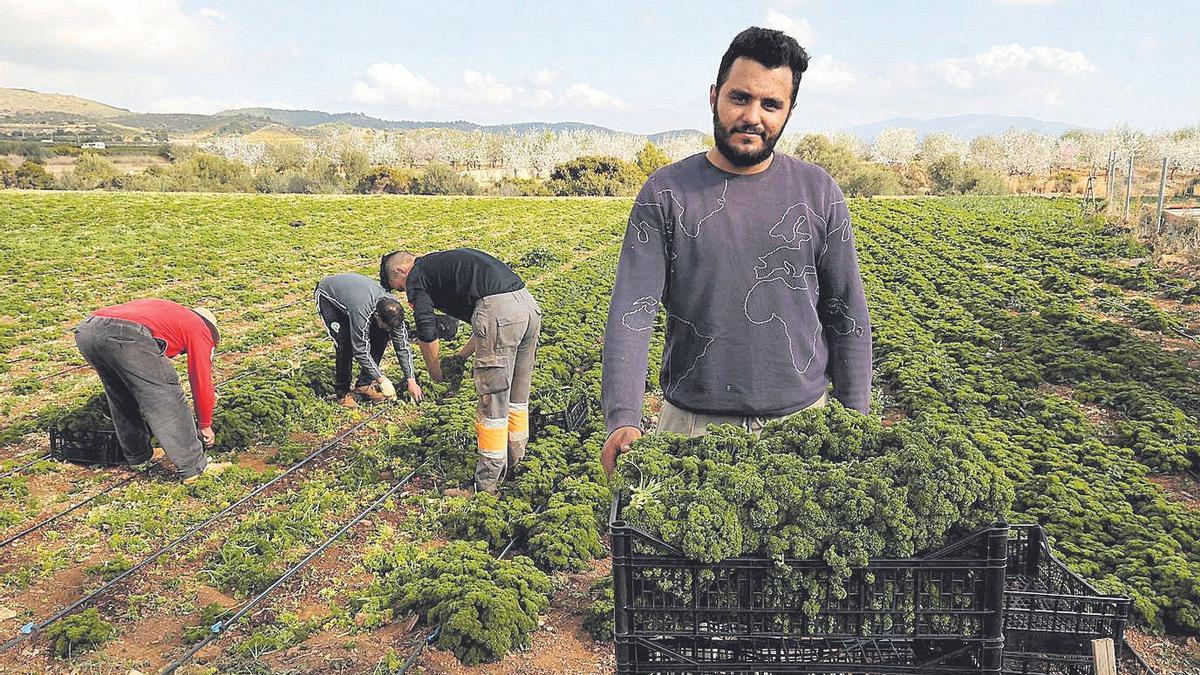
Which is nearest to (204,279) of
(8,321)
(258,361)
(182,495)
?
(8,321)

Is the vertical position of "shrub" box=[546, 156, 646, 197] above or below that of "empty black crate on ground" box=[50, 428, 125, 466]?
above

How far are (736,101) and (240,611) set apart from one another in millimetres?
3384

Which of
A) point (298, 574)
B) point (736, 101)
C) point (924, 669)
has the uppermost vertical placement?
point (736, 101)

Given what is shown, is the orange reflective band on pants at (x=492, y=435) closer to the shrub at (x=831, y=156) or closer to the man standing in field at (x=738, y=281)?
the man standing in field at (x=738, y=281)

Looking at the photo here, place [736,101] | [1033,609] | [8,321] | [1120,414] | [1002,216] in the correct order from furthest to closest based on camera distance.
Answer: [1002,216], [8,321], [1120,414], [1033,609], [736,101]

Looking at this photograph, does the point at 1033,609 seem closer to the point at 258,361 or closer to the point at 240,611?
the point at 240,611

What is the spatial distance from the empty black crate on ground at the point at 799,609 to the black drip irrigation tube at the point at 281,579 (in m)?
2.66

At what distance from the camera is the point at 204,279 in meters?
13.8

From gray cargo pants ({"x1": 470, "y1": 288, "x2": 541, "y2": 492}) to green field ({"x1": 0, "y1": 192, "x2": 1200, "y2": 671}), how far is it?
283 millimetres

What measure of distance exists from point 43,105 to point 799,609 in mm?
227189

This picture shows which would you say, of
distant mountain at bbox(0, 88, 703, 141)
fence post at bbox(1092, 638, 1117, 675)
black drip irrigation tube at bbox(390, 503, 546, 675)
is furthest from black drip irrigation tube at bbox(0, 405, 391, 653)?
distant mountain at bbox(0, 88, 703, 141)

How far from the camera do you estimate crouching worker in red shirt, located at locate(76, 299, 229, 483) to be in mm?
4996

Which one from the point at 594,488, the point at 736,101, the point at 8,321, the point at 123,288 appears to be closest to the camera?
the point at 736,101

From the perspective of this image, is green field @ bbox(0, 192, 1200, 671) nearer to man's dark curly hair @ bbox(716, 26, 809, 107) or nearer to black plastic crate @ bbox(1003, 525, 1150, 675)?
black plastic crate @ bbox(1003, 525, 1150, 675)
